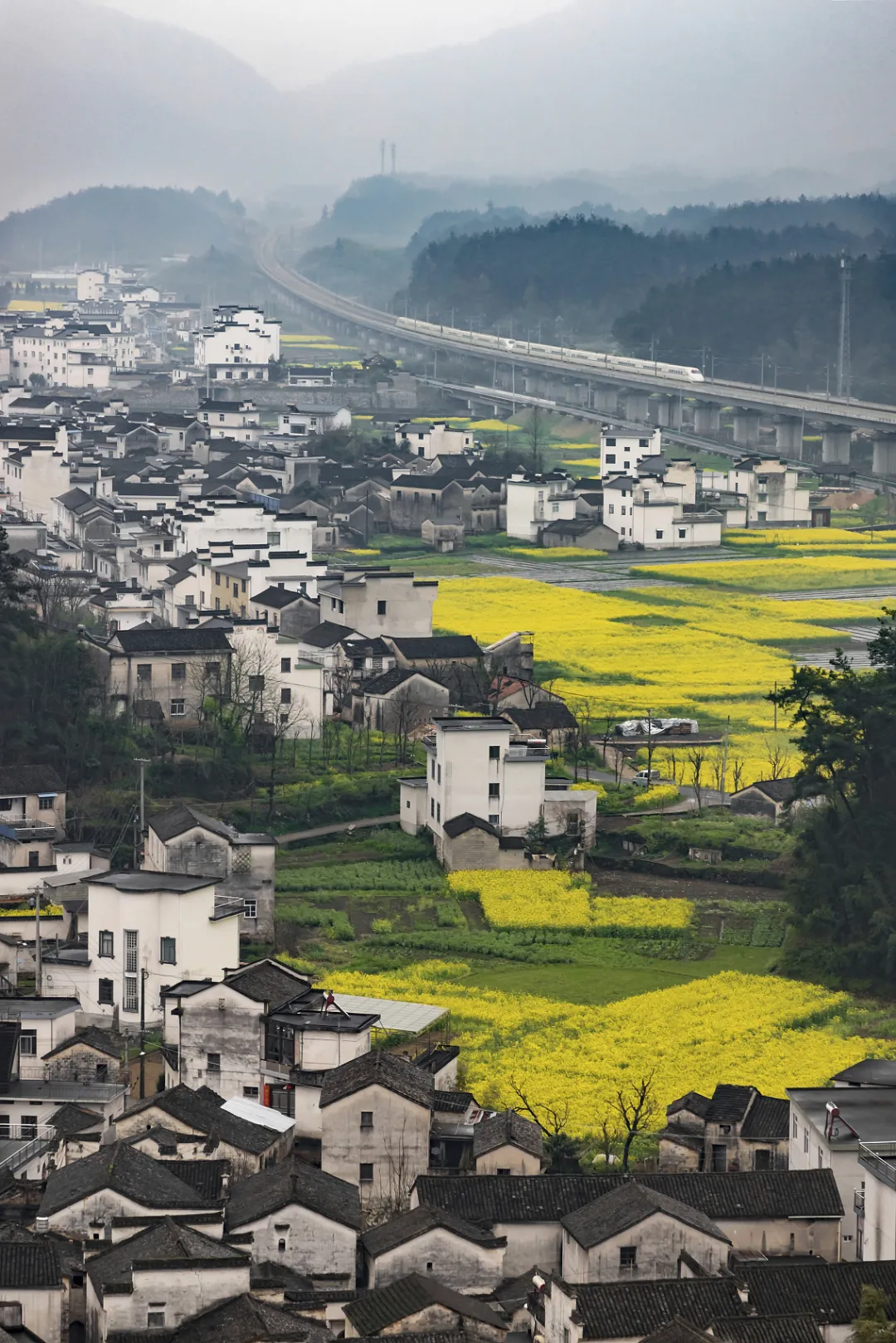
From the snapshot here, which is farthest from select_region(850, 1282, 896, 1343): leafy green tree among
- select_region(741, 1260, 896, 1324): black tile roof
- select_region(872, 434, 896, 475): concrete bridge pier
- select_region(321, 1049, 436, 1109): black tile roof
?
select_region(872, 434, 896, 475): concrete bridge pier

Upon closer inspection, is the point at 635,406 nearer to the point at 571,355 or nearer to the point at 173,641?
the point at 571,355

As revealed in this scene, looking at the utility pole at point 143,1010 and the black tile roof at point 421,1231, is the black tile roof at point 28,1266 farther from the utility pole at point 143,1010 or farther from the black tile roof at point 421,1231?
the utility pole at point 143,1010


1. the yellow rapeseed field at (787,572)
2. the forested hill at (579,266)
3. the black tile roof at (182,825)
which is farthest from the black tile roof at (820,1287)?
the forested hill at (579,266)

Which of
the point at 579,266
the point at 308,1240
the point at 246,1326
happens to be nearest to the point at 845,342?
the point at 579,266

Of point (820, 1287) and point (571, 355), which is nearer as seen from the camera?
point (820, 1287)

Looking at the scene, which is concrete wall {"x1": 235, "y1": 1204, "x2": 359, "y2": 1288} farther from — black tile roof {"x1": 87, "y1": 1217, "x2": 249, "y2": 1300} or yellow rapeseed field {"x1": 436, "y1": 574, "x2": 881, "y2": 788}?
yellow rapeseed field {"x1": 436, "y1": 574, "x2": 881, "y2": 788}

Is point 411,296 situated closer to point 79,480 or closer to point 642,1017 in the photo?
point 79,480
